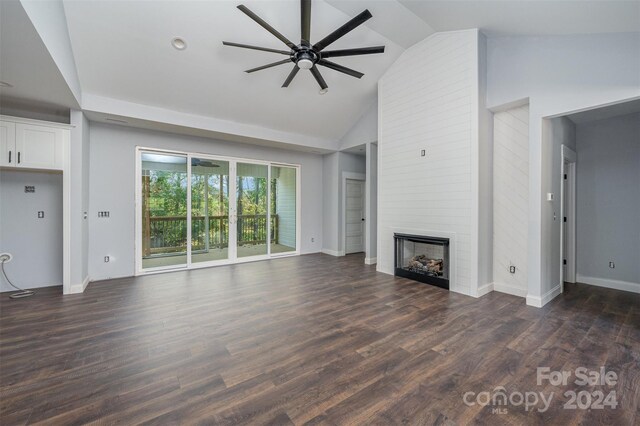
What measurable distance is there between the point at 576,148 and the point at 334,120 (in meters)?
4.38

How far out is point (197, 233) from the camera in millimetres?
5617

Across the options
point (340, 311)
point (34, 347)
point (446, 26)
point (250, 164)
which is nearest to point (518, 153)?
point (446, 26)

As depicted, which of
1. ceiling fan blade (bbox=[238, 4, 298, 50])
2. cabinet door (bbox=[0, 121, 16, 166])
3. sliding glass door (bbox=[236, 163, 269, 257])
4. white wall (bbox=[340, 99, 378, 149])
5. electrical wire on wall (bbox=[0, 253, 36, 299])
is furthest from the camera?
sliding glass door (bbox=[236, 163, 269, 257])

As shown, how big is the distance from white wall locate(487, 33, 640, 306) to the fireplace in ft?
3.51

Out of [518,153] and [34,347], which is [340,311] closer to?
[34,347]

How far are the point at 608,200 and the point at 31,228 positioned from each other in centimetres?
892

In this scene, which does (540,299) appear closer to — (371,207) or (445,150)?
(445,150)

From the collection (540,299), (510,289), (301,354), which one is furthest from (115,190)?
(540,299)

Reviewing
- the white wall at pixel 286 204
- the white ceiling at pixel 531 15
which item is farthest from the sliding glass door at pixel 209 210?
the white ceiling at pixel 531 15

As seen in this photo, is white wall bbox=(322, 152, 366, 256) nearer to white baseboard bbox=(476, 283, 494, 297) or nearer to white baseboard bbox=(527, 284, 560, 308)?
white baseboard bbox=(476, 283, 494, 297)

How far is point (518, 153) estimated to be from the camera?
388cm

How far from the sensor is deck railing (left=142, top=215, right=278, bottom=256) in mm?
5215

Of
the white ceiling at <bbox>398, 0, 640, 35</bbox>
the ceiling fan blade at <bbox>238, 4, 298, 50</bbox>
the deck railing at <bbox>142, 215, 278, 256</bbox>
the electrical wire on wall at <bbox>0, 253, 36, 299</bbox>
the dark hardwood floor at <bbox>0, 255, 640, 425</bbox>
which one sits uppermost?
the white ceiling at <bbox>398, 0, 640, 35</bbox>

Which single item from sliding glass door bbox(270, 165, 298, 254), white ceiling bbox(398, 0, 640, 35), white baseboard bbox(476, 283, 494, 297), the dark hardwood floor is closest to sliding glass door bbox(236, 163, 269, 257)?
sliding glass door bbox(270, 165, 298, 254)
